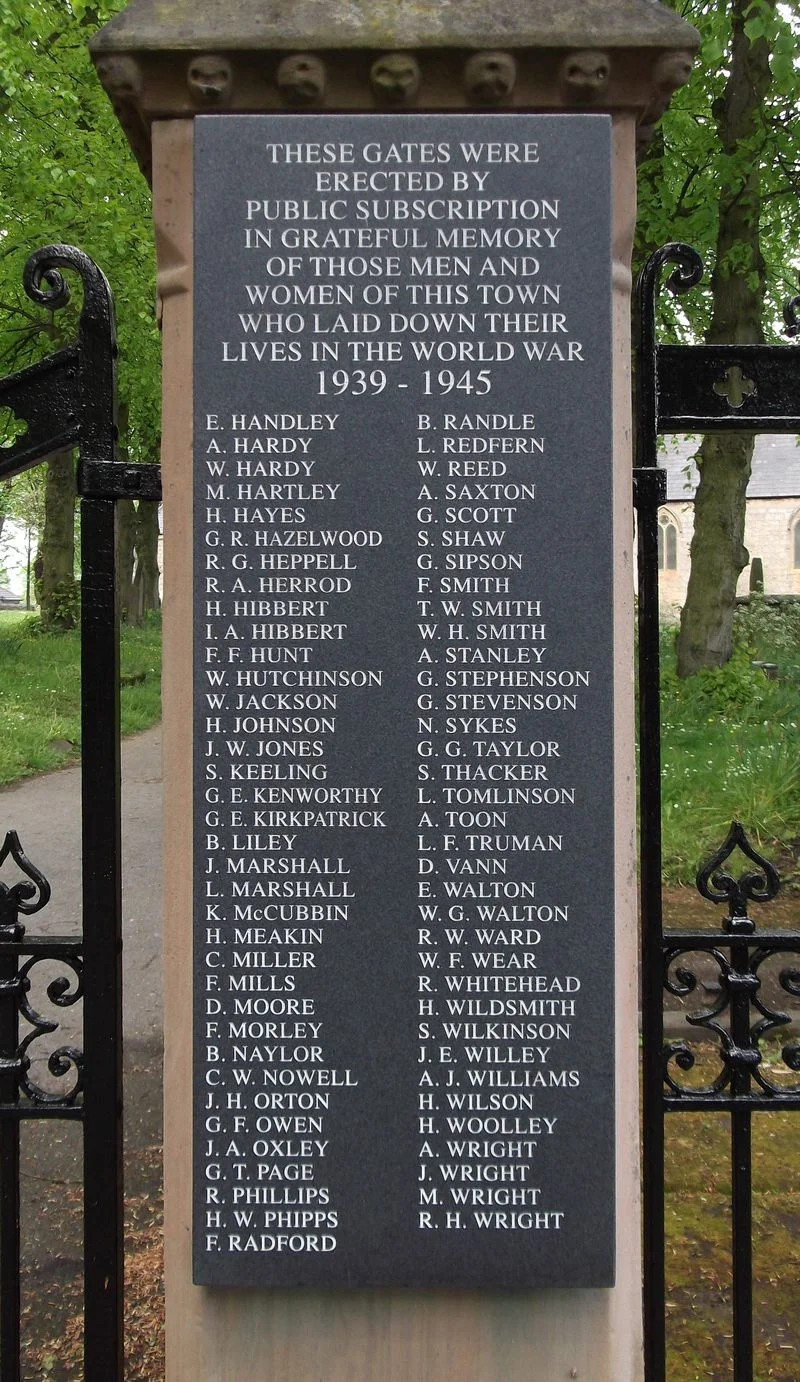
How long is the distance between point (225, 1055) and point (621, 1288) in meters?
0.93

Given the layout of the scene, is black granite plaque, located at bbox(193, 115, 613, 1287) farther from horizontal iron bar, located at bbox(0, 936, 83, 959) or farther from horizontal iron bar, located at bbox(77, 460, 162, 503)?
horizontal iron bar, located at bbox(0, 936, 83, 959)

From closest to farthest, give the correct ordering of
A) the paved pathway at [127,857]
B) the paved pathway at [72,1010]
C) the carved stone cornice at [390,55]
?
the carved stone cornice at [390,55] → the paved pathway at [72,1010] → the paved pathway at [127,857]

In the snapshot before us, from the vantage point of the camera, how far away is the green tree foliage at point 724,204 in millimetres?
8898

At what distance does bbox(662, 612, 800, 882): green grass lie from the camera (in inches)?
266

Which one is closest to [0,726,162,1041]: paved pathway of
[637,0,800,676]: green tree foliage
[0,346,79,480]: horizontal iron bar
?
[0,346,79,480]: horizontal iron bar

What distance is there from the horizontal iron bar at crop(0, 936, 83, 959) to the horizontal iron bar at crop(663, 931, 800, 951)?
1327 mm

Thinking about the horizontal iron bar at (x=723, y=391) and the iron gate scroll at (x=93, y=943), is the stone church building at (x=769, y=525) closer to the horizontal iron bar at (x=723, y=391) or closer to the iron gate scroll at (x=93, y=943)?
the horizontal iron bar at (x=723, y=391)

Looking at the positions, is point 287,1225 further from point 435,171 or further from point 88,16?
point 88,16

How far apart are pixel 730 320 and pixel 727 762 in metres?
4.94

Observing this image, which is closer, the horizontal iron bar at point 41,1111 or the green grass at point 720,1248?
the horizontal iron bar at point 41,1111

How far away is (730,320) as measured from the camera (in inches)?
398

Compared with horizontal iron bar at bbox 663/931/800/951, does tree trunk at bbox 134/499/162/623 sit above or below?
above

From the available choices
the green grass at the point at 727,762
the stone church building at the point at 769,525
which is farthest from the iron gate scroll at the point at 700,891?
the stone church building at the point at 769,525

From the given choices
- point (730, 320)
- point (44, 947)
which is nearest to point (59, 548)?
point (730, 320)
